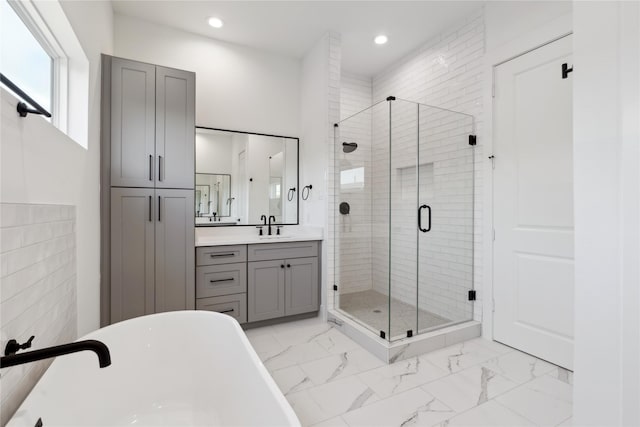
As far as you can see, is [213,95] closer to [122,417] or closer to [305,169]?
[305,169]

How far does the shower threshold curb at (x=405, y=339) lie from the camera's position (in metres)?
2.29

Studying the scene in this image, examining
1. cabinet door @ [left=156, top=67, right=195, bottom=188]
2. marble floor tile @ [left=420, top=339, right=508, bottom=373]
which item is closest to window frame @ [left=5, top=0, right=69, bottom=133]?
cabinet door @ [left=156, top=67, right=195, bottom=188]

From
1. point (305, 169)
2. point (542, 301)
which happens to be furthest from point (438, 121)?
point (542, 301)

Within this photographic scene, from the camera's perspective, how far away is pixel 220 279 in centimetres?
→ 276

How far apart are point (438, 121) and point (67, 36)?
Answer: 2988 millimetres

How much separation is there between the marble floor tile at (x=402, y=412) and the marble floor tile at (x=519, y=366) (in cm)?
71

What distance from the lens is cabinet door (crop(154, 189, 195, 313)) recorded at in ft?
8.31

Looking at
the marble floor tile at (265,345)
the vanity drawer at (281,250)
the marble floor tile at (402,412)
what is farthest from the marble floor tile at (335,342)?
the vanity drawer at (281,250)

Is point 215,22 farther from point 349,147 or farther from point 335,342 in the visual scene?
point 335,342

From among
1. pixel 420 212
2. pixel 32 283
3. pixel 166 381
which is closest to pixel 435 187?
pixel 420 212

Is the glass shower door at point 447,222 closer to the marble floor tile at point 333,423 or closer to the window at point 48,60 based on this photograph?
the marble floor tile at point 333,423

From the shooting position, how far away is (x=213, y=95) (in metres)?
3.24

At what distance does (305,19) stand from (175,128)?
1.71m

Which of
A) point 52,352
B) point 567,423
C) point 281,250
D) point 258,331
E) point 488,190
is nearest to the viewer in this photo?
point 52,352
